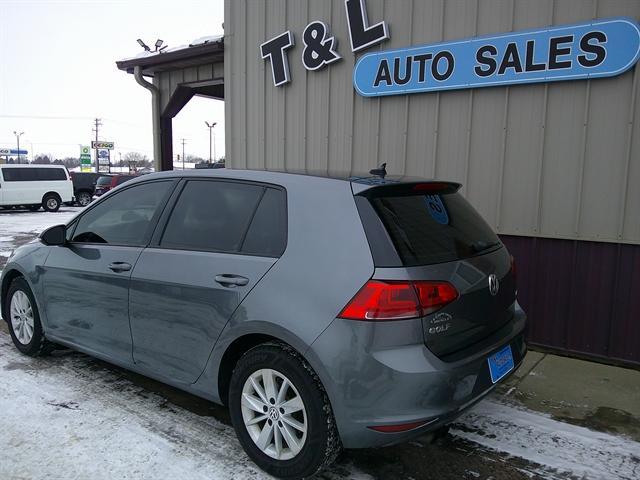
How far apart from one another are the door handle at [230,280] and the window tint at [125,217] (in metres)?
0.83

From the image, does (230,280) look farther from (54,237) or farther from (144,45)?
(144,45)

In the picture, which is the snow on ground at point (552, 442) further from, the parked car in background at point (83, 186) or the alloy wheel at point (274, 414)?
the parked car in background at point (83, 186)

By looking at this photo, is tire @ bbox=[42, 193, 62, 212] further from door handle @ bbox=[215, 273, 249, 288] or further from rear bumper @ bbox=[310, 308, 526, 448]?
rear bumper @ bbox=[310, 308, 526, 448]

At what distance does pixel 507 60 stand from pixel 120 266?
362 cm

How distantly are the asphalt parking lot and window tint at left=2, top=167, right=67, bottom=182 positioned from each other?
18049 mm

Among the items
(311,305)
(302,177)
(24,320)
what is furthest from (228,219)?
(24,320)

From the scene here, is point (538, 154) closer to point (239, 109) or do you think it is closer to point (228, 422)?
point (228, 422)

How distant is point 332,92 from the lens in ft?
19.1

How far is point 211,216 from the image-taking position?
3.11m

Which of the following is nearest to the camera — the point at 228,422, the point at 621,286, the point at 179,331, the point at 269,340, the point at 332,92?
the point at 269,340

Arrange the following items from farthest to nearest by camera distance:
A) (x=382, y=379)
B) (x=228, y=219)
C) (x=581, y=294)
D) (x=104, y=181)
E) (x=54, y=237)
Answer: (x=104, y=181)
(x=581, y=294)
(x=54, y=237)
(x=228, y=219)
(x=382, y=379)

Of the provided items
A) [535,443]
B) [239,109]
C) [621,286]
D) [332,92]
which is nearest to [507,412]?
[535,443]

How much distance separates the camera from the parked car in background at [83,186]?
23.6m

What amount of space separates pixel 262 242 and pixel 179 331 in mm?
783
